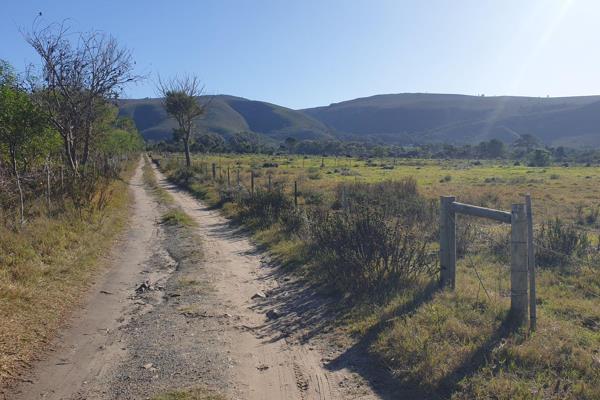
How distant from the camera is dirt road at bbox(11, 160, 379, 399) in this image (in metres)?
4.83

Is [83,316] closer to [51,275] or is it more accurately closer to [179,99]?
[51,275]

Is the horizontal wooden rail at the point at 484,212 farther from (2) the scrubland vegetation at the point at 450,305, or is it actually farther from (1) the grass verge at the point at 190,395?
(1) the grass verge at the point at 190,395

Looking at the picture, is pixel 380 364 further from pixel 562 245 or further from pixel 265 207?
pixel 265 207

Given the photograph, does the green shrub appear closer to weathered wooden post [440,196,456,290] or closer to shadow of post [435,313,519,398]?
weathered wooden post [440,196,456,290]

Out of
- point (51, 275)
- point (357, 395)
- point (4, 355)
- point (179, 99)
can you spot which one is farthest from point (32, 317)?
point (179, 99)

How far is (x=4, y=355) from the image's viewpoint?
5.21 metres

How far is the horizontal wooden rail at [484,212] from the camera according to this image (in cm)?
587

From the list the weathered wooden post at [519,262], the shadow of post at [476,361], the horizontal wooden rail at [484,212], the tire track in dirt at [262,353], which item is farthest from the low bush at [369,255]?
the shadow of post at [476,361]

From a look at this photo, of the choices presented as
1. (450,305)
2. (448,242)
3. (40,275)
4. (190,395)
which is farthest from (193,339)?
(448,242)

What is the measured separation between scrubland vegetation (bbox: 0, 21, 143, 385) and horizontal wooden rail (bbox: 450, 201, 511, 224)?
5171 mm

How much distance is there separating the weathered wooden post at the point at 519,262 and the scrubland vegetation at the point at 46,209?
5.13 meters

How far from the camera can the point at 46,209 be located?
12.4 metres

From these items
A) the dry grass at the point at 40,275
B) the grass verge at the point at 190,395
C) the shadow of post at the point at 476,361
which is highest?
the dry grass at the point at 40,275

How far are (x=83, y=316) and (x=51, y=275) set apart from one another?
5.58 feet
